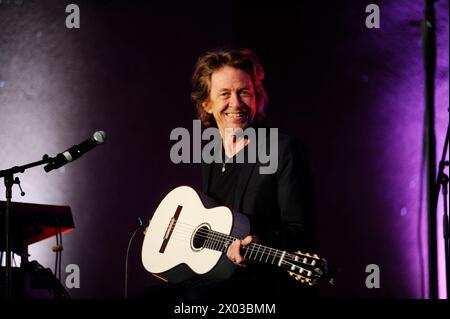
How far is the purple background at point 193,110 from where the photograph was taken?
5.09 metres

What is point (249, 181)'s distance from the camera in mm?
3055

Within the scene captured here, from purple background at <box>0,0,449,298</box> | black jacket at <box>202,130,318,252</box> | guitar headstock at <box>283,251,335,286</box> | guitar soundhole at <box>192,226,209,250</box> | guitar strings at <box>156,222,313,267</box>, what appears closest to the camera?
guitar headstock at <box>283,251,335,286</box>

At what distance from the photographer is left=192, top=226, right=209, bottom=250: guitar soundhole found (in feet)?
9.97

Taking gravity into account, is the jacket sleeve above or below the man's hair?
below

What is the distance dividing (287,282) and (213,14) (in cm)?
315

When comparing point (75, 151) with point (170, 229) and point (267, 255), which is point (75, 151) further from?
point (267, 255)

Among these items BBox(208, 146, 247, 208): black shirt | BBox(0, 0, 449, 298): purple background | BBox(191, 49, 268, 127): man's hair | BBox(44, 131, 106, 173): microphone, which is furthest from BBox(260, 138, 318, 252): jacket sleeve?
BBox(0, 0, 449, 298): purple background

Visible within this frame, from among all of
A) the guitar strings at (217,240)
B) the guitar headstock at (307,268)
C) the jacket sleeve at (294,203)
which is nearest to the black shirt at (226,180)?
the guitar strings at (217,240)

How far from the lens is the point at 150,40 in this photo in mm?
5383

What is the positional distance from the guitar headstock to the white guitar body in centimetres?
31

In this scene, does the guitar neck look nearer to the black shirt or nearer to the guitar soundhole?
the guitar soundhole
